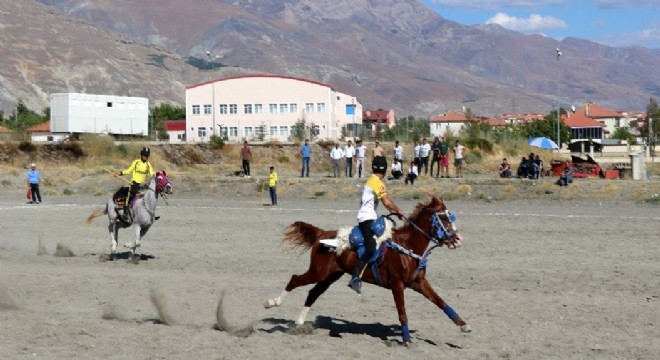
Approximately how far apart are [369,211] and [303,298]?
3478 millimetres

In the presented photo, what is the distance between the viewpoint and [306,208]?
35.1 meters

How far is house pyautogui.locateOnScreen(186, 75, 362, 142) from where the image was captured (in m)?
115

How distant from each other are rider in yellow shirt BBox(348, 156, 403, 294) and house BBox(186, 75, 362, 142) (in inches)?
3971

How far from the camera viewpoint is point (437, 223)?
40.0 ft

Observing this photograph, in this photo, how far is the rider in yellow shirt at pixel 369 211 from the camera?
39.5 feet

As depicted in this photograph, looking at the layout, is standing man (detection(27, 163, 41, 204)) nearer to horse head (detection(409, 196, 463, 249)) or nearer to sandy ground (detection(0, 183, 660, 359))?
sandy ground (detection(0, 183, 660, 359))

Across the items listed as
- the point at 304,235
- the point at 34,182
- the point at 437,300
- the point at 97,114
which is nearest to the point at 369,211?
the point at 304,235

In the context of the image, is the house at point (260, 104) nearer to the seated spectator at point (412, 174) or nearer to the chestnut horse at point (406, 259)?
the seated spectator at point (412, 174)

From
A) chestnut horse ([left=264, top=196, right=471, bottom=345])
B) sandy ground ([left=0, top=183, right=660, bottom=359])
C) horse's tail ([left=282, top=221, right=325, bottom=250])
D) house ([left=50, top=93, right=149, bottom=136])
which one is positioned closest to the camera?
sandy ground ([left=0, top=183, right=660, bottom=359])

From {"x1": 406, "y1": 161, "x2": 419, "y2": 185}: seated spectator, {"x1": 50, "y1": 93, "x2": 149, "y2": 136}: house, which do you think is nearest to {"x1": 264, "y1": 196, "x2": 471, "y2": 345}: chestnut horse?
{"x1": 406, "y1": 161, "x2": 419, "y2": 185}: seated spectator

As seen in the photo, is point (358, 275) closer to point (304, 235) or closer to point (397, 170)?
point (304, 235)

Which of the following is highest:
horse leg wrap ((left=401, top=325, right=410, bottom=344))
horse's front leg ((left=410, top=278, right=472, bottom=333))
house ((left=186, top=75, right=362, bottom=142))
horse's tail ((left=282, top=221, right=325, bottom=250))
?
house ((left=186, top=75, right=362, bottom=142))

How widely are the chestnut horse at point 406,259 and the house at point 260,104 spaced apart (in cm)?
10075

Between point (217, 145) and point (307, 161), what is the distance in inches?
770
